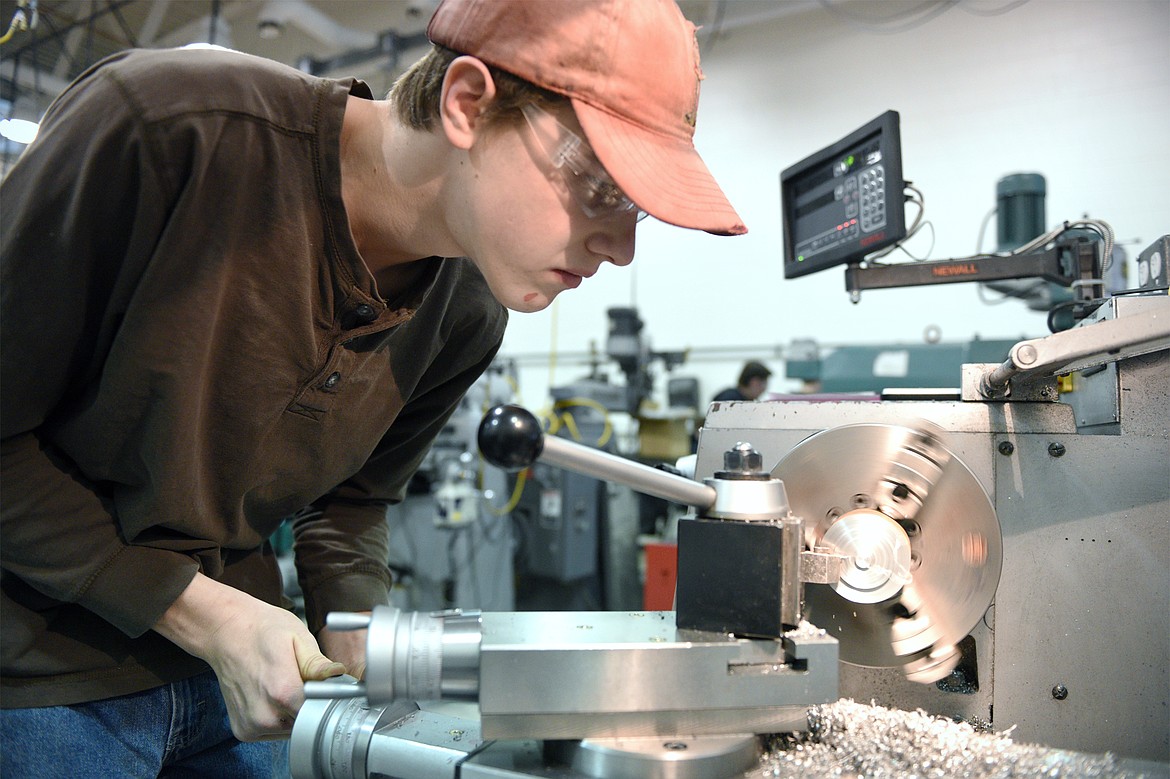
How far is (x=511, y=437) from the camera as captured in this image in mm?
473

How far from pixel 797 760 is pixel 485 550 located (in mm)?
2940

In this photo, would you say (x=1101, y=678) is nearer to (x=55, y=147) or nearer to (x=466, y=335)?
(x=466, y=335)

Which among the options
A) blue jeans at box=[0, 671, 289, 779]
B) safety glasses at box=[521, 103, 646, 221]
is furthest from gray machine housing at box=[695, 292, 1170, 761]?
blue jeans at box=[0, 671, 289, 779]

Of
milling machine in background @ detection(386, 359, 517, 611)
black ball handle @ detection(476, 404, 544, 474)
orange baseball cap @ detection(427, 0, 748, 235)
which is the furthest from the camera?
milling machine in background @ detection(386, 359, 517, 611)

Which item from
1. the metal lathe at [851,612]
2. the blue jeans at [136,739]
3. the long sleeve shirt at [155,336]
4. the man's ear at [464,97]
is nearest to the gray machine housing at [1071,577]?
the metal lathe at [851,612]

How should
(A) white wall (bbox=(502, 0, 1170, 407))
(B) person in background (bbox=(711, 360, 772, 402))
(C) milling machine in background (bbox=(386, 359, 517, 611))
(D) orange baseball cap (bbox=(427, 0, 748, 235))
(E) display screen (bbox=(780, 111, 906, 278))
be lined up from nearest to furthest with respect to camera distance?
(D) orange baseball cap (bbox=(427, 0, 748, 235)) < (E) display screen (bbox=(780, 111, 906, 278)) < (A) white wall (bbox=(502, 0, 1170, 407)) < (C) milling machine in background (bbox=(386, 359, 517, 611)) < (B) person in background (bbox=(711, 360, 772, 402))

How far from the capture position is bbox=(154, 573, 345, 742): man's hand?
65 cm

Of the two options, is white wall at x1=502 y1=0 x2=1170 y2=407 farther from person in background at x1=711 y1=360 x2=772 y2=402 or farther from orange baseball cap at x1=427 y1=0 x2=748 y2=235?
orange baseball cap at x1=427 y1=0 x2=748 y2=235

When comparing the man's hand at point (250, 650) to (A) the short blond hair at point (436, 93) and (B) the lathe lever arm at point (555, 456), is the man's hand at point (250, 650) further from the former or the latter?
(A) the short blond hair at point (436, 93)

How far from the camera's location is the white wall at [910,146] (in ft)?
9.97

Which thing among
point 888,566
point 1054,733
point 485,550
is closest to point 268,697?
point 888,566

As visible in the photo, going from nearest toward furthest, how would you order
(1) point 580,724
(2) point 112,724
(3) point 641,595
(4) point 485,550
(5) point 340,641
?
1. (1) point 580,724
2. (2) point 112,724
3. (5) point 340,641
4. (4) point 485,550
5. (3) point 641,595

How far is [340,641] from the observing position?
89 centimetres

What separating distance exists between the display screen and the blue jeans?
3.86ft
